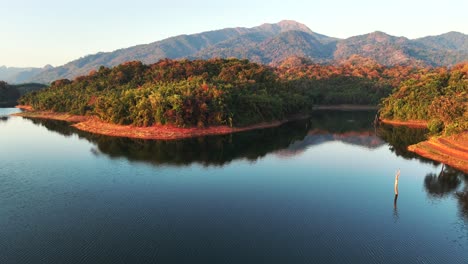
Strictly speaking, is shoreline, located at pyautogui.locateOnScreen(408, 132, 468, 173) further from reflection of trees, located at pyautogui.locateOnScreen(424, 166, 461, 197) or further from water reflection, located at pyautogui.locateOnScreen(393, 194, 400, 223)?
water reflection, located at pyautogui.locateOnScreen(393, 194, 400, 223)

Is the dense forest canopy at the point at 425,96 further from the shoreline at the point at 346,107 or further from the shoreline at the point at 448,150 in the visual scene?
the shoreline at the point at 346,107

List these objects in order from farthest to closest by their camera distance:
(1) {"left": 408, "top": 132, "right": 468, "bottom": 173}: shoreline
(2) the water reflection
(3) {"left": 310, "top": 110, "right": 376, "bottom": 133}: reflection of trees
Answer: (3) {"left": 310, "top": 110, "right": 376, "bottom": 133}: reflection of trees < (1) {"left": 408, "top": 132, "right": 468, "bottom": 173}: shoreline < (2) the water reflection

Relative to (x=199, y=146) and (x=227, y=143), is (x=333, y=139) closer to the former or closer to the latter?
(x=227, y=143)

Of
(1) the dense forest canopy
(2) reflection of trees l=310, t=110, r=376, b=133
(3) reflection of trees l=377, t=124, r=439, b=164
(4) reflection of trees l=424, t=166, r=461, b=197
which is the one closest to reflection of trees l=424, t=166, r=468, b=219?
(4) reflection of trees l=424, t=166, r=461, b=197

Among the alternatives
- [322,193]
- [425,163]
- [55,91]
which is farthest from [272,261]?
[55,91]

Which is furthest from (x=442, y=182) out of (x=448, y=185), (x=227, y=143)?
(x=227, y=143)

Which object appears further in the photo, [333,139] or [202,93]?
[202,93]
